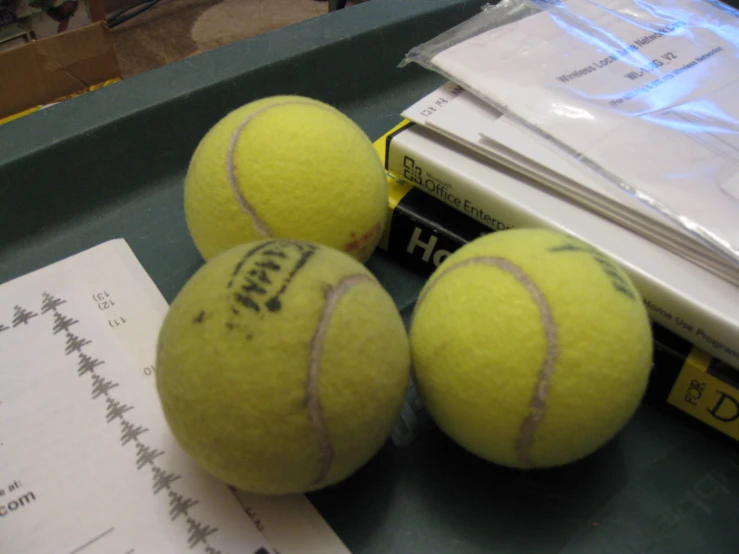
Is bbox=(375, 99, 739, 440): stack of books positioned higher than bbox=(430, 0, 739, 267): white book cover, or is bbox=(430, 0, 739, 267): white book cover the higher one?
bbox=(430, 0, 739, 267): white book cover

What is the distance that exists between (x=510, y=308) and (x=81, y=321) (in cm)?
40

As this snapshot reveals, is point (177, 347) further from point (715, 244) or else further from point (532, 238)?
point (715, 244)

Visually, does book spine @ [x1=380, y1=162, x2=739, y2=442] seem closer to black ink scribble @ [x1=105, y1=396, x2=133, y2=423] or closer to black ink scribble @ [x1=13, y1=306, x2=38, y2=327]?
black ink scribble @ [x1=105, y1=396, x2=133, y2=423]

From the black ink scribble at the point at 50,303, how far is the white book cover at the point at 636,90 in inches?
17.6

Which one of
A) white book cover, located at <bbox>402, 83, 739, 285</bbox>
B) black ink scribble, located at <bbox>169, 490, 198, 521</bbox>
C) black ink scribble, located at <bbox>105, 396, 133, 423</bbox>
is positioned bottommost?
black ink scribble, located at <bbox>169, 490, 198, 521</bbox>

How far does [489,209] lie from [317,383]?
0.93 ft

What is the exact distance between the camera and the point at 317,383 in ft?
1.20

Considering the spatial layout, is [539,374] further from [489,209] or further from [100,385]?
[100,385]

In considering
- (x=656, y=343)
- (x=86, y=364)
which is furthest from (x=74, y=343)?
(x=656, y=343)

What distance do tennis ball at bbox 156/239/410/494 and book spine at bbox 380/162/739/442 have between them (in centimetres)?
15

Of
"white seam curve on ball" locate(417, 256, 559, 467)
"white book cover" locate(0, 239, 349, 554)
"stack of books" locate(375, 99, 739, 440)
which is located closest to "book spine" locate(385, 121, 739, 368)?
"stack of books" locate(375, 99, 739, 440)

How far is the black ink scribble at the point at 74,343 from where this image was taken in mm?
549

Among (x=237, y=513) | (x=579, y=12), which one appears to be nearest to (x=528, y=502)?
(x=237, y=513)

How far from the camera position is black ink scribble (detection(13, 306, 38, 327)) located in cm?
56
